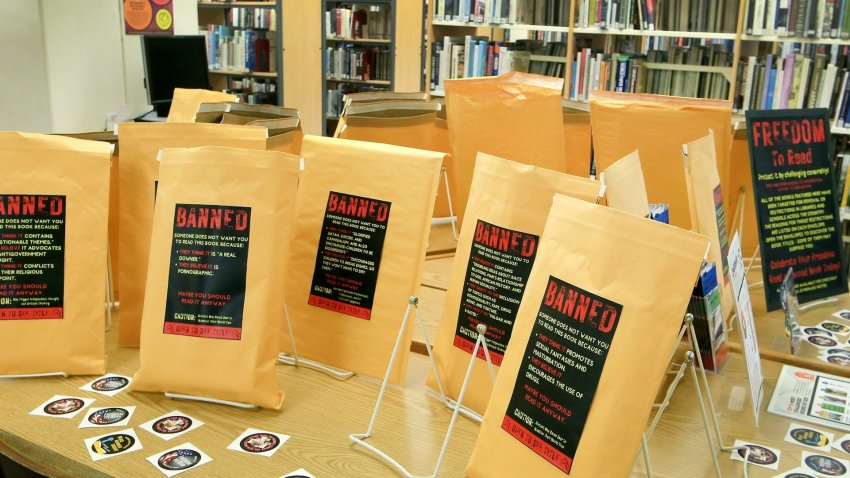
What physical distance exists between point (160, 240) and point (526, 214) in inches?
23.6

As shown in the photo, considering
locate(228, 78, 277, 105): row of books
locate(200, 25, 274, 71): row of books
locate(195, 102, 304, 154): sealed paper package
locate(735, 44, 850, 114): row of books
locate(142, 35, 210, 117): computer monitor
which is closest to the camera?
locate(195, 102, 304, 154): sealed paper package

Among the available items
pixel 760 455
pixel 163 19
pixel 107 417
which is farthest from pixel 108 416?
pixel 163 19

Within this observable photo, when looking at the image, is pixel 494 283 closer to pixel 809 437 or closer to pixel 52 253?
pixel 809 437

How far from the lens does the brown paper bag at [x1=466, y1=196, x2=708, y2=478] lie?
33.0 inches

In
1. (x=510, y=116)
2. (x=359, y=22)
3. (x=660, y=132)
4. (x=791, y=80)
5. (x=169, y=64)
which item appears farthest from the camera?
(x=359, y=22)

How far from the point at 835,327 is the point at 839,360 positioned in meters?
0.20

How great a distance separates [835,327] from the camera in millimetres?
1619

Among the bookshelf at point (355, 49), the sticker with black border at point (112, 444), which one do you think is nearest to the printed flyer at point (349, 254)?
the sticker with black border at point (112, 444)

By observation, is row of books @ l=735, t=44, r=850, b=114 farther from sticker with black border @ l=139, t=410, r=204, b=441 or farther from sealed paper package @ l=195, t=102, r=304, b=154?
sticker with black border @ l=139, t=410, r=204, b=441

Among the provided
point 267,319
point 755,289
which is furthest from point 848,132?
point 267,319

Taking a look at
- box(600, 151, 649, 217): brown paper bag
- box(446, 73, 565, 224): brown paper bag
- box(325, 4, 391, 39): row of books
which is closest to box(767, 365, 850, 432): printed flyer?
box(600, 151, 649, 217): brown paper bag

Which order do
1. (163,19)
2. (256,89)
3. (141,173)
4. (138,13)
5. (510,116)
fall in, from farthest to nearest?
(256,89) < (163,19) < (138,13) < (510,116) < (141,173)

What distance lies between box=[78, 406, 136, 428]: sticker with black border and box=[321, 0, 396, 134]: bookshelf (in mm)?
5800

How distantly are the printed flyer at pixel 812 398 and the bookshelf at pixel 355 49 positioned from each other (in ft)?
18.7
